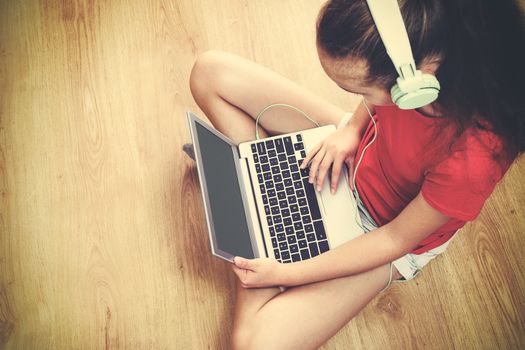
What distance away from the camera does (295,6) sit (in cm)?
127

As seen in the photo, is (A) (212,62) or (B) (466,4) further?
(A) (212,62)

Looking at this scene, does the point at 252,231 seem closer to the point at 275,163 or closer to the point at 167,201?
the point at 275,163

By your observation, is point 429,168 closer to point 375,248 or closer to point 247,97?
point 375,248

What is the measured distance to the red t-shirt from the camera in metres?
0.57

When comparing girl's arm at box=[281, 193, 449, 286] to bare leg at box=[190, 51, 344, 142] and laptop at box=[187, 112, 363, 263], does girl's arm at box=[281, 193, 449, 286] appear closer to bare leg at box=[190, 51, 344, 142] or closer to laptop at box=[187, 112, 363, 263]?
laptop at box=[187, 112, 363, 263]

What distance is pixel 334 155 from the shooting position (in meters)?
0.85

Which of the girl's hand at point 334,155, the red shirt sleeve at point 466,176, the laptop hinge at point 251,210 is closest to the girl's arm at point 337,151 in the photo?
the girl's hand at point 334,155

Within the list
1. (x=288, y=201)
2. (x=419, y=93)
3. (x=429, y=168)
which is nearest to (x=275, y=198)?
(x=288, y=201)

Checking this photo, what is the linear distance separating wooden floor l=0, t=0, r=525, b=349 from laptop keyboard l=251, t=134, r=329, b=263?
269 millimetres

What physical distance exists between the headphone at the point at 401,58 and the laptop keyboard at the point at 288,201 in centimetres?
40

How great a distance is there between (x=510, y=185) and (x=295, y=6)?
0.84 m

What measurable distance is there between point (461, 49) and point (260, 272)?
1.80ft

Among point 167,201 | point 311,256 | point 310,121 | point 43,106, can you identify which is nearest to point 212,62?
point 310,121

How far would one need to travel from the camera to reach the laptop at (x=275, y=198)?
817mm
